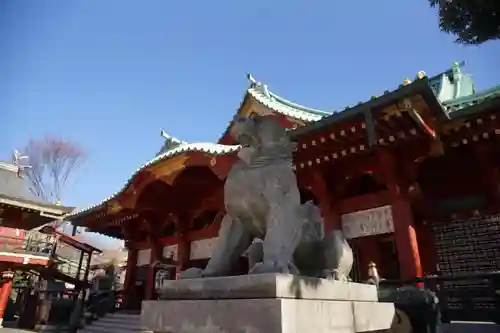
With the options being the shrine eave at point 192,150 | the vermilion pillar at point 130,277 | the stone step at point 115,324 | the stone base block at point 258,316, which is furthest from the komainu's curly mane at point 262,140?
the vermilion pillar at point 130,277

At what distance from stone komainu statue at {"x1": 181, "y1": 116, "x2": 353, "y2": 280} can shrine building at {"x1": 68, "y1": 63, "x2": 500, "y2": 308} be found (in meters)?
2.78

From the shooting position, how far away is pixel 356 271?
8727 mm

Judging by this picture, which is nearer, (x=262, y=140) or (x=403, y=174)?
(x=262, y=140)

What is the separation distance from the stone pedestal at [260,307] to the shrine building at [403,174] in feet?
10.5

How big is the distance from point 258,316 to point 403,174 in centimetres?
648

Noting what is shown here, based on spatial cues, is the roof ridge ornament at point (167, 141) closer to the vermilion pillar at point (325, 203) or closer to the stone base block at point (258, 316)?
the vermilion pillar at point (325, 203)

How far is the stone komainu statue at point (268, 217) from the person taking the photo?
2699 millimetres

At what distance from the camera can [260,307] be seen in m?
2.03

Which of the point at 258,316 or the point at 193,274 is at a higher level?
the point at 193,274

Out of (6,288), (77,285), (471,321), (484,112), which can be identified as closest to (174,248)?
(77,285)

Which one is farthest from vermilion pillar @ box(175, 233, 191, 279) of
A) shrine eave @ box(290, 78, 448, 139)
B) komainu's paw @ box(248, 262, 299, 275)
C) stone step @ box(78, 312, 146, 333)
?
komainu's paw @ box(248, 262, 299, 275)

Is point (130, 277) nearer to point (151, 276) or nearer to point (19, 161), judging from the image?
point (151, 276)

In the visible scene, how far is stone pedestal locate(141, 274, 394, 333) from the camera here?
201cm

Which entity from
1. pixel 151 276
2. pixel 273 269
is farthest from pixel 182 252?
pixel 273 269
